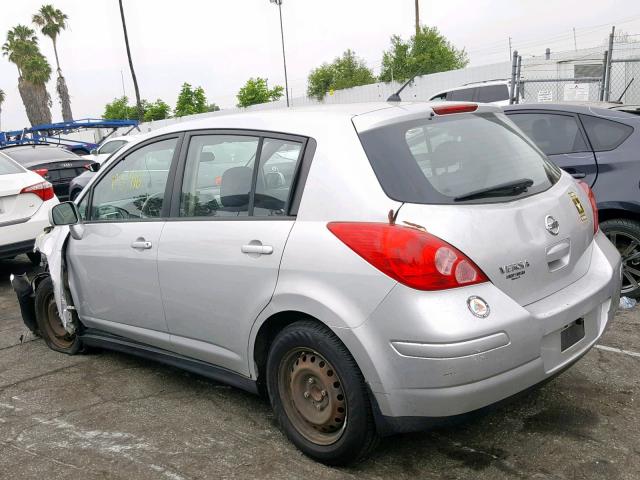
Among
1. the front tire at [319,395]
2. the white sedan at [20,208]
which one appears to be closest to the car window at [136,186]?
the front tire at [319,395]

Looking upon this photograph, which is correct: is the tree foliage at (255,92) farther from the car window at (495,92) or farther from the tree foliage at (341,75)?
the car window at (495,92)

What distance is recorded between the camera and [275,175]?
328 cm

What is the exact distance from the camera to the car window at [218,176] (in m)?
3.41

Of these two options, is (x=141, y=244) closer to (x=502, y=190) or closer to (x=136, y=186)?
(x=136, y=186)

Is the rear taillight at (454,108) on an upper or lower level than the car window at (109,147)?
upper

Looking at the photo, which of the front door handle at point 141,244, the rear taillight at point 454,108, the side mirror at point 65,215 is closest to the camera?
the rear taillight at point 454,108

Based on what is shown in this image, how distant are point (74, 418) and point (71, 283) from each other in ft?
3.57

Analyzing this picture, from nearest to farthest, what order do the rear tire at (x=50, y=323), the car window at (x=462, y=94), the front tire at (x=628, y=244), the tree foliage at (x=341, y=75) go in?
the rear tire at (x=50, y=323) → the front tire at (x=628, y=244) → the car window at (x=462, y=94) → the tree foliage at (x=341, y=75)

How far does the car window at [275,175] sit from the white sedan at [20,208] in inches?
180

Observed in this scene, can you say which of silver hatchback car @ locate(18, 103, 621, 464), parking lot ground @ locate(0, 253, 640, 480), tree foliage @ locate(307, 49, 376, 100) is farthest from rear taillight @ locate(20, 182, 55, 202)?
tree foliage @ locate(307, 49, 376, 100)

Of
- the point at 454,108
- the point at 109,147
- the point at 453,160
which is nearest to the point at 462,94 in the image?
the point at 109,147

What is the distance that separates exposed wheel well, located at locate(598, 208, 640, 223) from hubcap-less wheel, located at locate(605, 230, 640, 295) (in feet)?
0.43

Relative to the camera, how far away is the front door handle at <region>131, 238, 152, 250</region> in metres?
3.78

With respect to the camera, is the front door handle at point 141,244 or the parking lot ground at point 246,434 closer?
the parking lot ground at point 246,434
